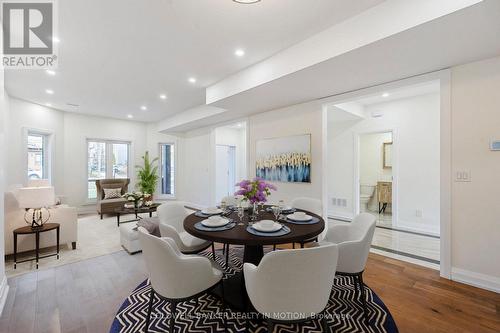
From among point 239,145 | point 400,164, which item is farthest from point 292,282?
point 239,145

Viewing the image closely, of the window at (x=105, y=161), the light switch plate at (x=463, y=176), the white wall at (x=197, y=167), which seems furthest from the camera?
the window at (x=105, y=161)

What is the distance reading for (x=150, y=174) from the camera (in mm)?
7137

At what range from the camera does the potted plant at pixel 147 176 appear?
677 cm

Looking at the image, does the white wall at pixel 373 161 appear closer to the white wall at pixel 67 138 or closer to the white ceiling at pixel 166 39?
the white ceiling at pixel 166 39

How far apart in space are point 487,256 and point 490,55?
208cm

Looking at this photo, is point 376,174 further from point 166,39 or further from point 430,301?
point 166,39

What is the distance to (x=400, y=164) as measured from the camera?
4.66 meters

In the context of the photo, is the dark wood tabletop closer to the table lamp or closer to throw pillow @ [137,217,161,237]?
throw pillow @ [137,217,161,237]

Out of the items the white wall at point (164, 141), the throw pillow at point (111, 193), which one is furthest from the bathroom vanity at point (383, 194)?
the throw pillow at point (111, 193)

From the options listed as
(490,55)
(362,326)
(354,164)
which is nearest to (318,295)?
(362,326)

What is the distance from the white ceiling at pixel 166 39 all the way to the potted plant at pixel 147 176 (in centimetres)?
301

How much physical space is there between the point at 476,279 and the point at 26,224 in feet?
18.7

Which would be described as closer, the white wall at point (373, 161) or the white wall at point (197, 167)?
the white wall at point (373, 161)

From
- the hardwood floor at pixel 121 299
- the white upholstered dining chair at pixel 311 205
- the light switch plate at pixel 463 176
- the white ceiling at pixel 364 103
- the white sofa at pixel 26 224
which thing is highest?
the white ceiling at pixel 364 103
